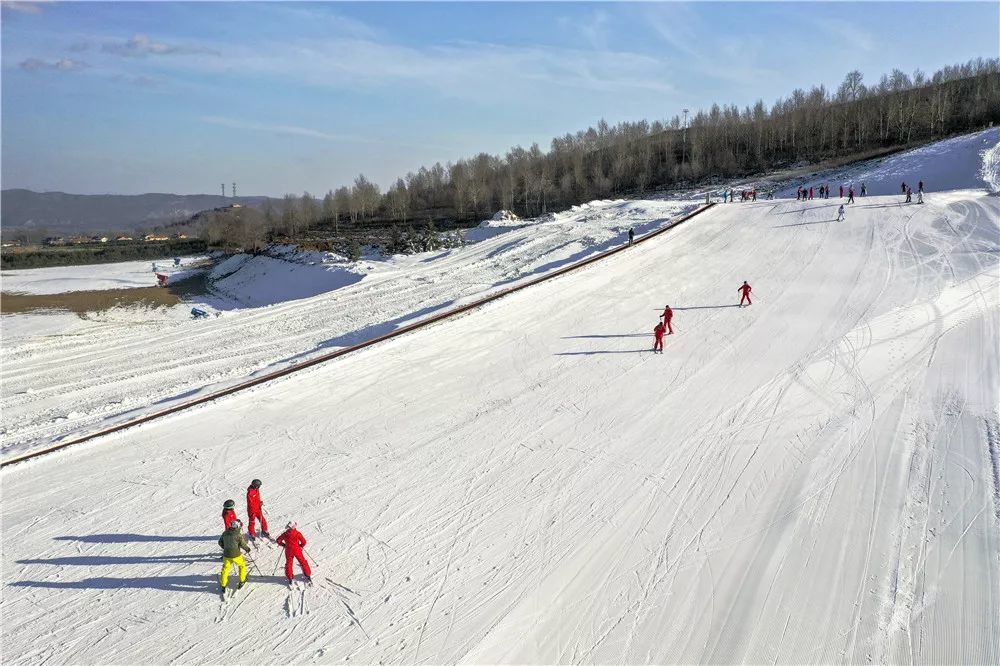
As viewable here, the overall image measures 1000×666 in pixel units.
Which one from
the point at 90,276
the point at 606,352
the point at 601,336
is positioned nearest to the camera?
the point at 606,352

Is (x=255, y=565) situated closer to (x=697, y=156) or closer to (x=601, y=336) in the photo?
(x=601, y=336)

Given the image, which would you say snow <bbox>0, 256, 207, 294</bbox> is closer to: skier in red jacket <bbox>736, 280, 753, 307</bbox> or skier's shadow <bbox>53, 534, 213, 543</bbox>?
skier's shadow <bbox>53, 534, 213, 543</bbox>

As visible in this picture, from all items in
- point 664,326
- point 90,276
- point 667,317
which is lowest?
point 664,326

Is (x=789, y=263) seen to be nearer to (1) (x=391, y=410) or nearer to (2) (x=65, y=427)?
(1) (x=391, y=410)

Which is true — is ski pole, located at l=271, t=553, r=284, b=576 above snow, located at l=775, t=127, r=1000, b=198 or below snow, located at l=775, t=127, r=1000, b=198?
below

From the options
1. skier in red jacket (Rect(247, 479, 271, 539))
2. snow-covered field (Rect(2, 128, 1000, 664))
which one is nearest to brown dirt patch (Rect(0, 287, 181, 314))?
snow-covered field (Rect(2, 128, 1000, 664))

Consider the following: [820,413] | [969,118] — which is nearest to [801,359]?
[820,413]

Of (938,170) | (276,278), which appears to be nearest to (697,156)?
(938,170)
